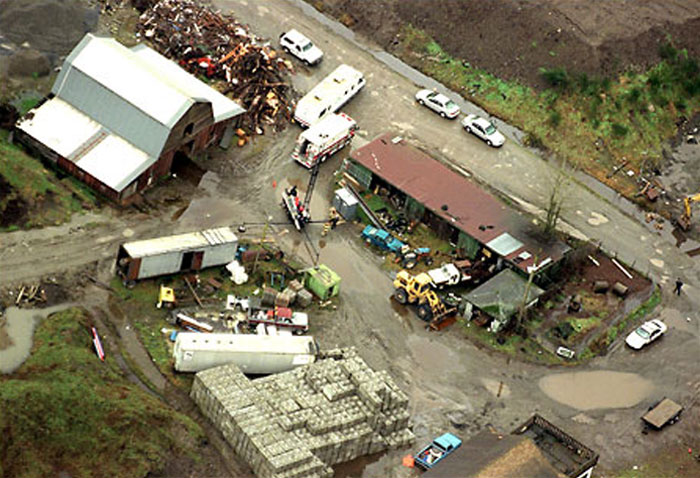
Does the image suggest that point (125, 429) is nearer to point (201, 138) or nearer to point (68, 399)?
point (68, 399)

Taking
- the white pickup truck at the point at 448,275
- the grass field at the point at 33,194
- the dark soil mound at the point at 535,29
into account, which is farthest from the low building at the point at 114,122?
the dark soil mound at the point at 535,29

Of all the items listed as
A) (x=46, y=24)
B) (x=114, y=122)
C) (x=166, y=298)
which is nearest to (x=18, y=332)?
(x=166, y=298)

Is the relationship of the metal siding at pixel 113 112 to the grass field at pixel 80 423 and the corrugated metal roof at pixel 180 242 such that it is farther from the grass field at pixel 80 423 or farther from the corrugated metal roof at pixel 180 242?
the grass field at pixel 80 423

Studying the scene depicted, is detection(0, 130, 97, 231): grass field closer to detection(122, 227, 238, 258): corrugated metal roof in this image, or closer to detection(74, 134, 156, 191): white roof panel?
Result: detection(74, 134, 156, 191): white roof panel

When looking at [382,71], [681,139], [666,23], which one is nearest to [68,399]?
[382,71]

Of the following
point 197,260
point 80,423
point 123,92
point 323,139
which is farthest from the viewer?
point 323,139

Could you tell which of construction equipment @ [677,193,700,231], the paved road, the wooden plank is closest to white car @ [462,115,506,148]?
the paved road

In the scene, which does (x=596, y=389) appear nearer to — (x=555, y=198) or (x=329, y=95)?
(x=555, y=198)
